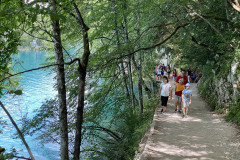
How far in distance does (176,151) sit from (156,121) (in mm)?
2858

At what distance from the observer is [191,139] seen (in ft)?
24.8

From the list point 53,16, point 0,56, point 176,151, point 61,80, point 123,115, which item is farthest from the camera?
point 123,115

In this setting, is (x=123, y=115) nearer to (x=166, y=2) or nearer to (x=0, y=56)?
(x=166, y=2)

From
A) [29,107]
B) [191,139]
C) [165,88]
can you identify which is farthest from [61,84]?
[29,107]

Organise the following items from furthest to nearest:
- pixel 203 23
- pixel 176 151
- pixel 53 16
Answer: pixel 203 23 → pixel 176 151 → pixel 53 16

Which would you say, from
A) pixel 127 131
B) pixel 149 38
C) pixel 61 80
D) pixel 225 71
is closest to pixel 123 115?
pixel 127 131

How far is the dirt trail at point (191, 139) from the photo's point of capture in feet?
20.9

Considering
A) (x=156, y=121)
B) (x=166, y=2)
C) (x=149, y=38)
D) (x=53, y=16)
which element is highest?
(x=166, y=2)

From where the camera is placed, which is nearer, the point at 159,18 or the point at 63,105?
the point at 63,105

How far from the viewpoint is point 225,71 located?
10.9m

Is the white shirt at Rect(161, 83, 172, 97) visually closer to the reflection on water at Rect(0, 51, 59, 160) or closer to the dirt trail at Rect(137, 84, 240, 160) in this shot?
the dirt trail at Rect(137, 84, 240, 160)

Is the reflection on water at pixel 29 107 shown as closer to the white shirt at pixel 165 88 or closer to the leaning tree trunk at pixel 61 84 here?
the leaning tree trunk at pixel 61 84

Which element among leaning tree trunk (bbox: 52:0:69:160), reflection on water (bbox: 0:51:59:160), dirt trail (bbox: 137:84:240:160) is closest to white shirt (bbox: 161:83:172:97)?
dirt trail (bbox: 137:84:240:160)

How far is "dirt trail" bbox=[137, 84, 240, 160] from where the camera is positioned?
638 centimetres
